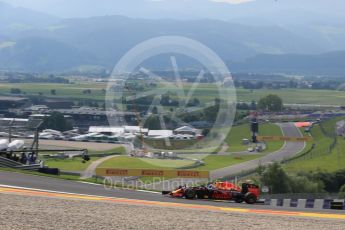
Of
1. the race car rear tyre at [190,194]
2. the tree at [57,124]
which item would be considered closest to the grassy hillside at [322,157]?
the race car rear tyre at [190,194]

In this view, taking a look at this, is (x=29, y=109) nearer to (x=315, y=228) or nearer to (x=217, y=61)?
(x=217, y=61)

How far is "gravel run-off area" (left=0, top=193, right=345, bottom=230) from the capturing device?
32.7 feet

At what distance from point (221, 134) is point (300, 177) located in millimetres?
31072

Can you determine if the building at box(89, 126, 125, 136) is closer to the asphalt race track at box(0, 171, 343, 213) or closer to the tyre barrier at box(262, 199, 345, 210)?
the tyre barrier at box(262, 199, 345, 210)

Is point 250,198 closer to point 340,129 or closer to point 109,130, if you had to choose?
point 109,130

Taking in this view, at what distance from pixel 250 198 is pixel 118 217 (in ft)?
15.4

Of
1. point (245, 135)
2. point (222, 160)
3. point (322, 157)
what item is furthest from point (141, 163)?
point (245, 135)

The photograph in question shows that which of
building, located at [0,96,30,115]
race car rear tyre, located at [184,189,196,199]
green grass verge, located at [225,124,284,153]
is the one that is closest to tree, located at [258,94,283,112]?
green grass verge, located at [225,124,284,153]

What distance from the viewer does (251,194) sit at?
14.7 meters

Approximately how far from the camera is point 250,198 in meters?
14.6

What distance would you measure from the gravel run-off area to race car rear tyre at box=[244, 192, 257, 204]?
9.04 ft

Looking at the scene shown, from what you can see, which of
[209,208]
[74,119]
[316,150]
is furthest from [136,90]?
[209,208]

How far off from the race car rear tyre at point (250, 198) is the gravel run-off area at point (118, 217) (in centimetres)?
276

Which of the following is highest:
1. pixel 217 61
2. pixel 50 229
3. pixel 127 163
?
pixel 217 61
